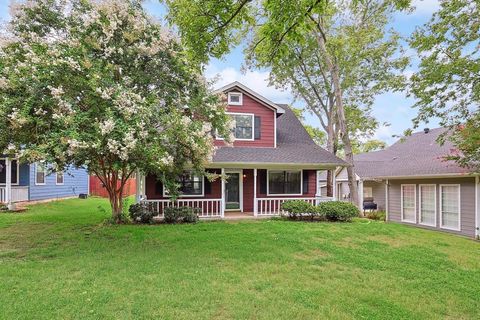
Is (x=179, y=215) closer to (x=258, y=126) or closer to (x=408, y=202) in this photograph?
(x=258, y=126)

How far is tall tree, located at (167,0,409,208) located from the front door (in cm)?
509

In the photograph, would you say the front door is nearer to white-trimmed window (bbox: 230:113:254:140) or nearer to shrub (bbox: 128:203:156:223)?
white-trimmed window (bbox: 230:113:254:140)

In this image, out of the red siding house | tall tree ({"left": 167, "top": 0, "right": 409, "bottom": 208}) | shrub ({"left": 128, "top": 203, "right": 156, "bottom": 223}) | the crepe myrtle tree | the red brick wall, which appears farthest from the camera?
the red brick wall

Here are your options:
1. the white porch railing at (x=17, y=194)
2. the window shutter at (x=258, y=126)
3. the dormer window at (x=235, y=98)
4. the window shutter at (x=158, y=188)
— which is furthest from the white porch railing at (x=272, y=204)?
the white porch railing at (x=17, y=194)

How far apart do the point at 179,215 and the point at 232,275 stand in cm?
630

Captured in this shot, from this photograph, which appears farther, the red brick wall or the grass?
the red brick wall

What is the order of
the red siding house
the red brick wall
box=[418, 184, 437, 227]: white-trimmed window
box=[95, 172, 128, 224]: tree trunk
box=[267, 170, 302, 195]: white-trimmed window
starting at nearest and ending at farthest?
box=[95, 172, 128, 224]: tree trunk, the red siding house, box=[418, 184, 437, 227]: white-trimmed window, the red brick wall, box=[267, 170, 302, 195]: white-trimmed window

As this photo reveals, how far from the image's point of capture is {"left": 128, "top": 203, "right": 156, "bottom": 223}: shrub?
11617 mm

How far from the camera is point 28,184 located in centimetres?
1739

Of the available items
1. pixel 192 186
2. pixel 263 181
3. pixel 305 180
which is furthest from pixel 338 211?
pixel 192 186

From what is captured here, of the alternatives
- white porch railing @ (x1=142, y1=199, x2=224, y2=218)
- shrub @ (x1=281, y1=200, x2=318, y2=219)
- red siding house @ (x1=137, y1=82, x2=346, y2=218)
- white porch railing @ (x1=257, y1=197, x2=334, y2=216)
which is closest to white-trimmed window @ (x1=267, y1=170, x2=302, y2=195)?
red siding house @ (x1=137, y1=82, x2=346, y2=218)

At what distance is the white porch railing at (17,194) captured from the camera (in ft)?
51.3

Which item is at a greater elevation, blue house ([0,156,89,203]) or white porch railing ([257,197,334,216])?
blue house ([0,156,89,203])

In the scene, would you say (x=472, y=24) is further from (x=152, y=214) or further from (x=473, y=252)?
(x=152, y=214)
